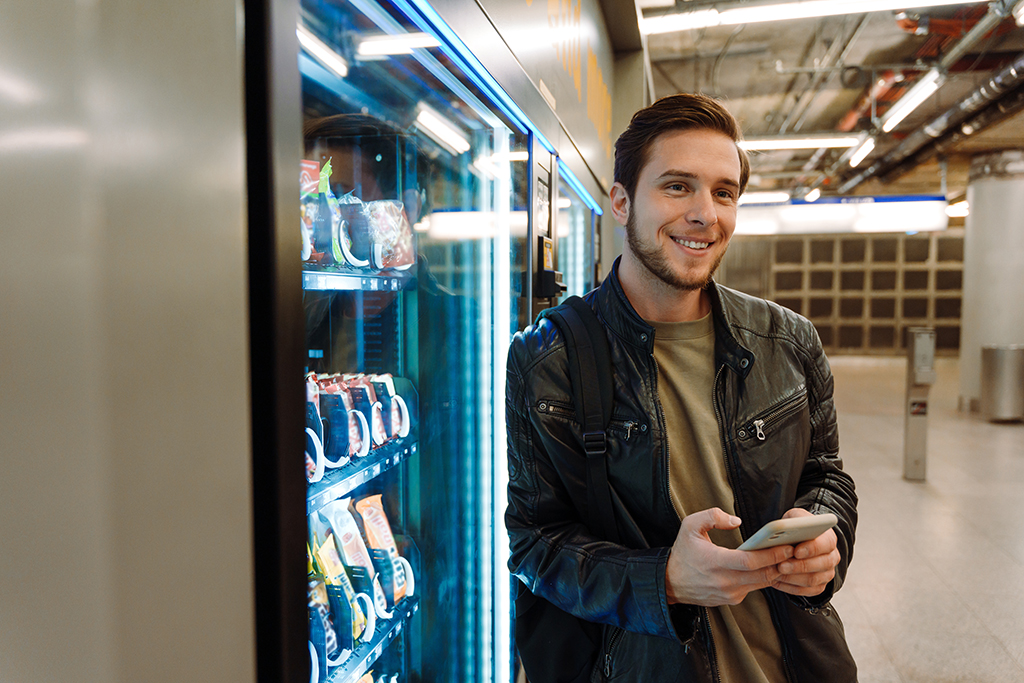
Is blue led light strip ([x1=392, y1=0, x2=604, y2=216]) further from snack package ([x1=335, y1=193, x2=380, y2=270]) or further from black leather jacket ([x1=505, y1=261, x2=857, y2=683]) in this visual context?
A: black leather jacket ([x1=505, y1=261, x2=857, y2=683])

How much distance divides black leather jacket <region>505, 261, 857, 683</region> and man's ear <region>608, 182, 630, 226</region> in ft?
0.65

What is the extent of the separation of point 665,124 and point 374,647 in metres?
1.21

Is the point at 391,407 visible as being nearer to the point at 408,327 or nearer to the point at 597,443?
the point at 408,327

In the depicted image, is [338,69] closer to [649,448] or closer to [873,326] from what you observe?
[649,448]

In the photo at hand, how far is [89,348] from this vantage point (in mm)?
450

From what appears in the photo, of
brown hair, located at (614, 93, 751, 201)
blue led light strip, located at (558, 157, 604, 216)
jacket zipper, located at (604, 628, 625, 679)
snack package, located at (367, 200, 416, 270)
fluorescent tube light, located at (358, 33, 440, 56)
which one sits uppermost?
blue led light strip, located at (558, 157, 604, 216)

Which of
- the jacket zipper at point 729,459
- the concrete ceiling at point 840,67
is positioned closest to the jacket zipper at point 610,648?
the jacket zipper at point 729,459

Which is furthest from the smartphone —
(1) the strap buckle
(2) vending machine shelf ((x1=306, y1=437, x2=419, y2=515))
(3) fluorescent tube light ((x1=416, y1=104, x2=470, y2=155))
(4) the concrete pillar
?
(4) the concrete pillar

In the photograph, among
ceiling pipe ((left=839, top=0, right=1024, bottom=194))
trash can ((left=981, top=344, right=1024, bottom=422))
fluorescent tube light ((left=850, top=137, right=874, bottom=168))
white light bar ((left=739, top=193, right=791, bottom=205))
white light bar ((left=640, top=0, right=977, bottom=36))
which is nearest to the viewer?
white light bar ((left=640, top=0, right=977, bottom=36))

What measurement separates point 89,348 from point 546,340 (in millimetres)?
887

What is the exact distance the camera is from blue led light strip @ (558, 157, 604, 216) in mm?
2326

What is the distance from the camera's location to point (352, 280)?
112 centimetres

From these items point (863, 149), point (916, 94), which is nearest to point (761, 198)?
point (863, 149)

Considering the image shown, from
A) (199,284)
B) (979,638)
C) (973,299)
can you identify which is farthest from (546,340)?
(973,299)
